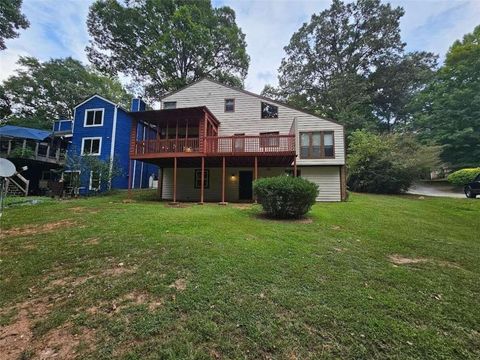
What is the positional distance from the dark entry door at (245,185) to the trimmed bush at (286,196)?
7300mm

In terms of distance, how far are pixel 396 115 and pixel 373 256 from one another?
106ft

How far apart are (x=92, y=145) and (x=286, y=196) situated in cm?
1715

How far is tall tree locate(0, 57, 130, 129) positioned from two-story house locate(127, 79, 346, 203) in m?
Result: 19.8

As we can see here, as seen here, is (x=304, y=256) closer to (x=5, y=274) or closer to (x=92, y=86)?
(x=5, y=274)

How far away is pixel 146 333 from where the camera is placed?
2689 mm

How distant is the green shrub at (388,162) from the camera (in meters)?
17.5

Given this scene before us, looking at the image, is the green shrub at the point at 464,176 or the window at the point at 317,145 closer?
the window at the point at 317,145

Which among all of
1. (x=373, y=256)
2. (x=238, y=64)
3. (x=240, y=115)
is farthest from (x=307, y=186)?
(x=238, y=64)

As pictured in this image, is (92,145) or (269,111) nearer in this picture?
(269,111)

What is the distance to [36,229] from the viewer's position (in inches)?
273

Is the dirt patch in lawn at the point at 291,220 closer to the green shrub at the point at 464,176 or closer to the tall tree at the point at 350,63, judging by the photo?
the green shrub at the point at 464,176

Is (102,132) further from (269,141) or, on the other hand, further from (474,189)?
(474,189)

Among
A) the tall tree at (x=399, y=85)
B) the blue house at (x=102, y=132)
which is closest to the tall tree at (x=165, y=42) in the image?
the blue house at (x=102, y=132)

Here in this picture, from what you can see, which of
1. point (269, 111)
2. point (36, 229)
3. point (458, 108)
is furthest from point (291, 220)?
point (458, 108)
